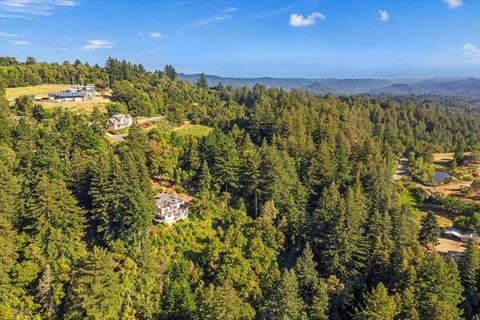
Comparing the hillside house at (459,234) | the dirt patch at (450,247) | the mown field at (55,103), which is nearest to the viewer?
the dirt patch at (450,247)

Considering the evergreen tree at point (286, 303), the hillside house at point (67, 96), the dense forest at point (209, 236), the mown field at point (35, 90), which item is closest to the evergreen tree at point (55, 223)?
the dense forest at point (209, 236)

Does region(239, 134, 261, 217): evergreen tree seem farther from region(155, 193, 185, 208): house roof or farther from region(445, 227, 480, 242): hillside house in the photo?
region(445, 227, 480, 242): hillside house

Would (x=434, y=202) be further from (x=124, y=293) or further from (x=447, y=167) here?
(x=124, y=293)

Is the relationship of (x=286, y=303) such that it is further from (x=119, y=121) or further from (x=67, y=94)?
(x=67, y=94)

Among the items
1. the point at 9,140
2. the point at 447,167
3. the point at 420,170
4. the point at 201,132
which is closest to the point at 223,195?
the point at 201,132

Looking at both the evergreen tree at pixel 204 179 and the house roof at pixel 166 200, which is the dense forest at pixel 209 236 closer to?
the evergreen tree at pixel 204 179

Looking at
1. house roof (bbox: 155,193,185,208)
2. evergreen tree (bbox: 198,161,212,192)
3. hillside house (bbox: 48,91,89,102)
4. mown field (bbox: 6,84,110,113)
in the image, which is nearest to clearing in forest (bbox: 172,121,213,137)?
mown field (bbox: 6,84,110,113)
